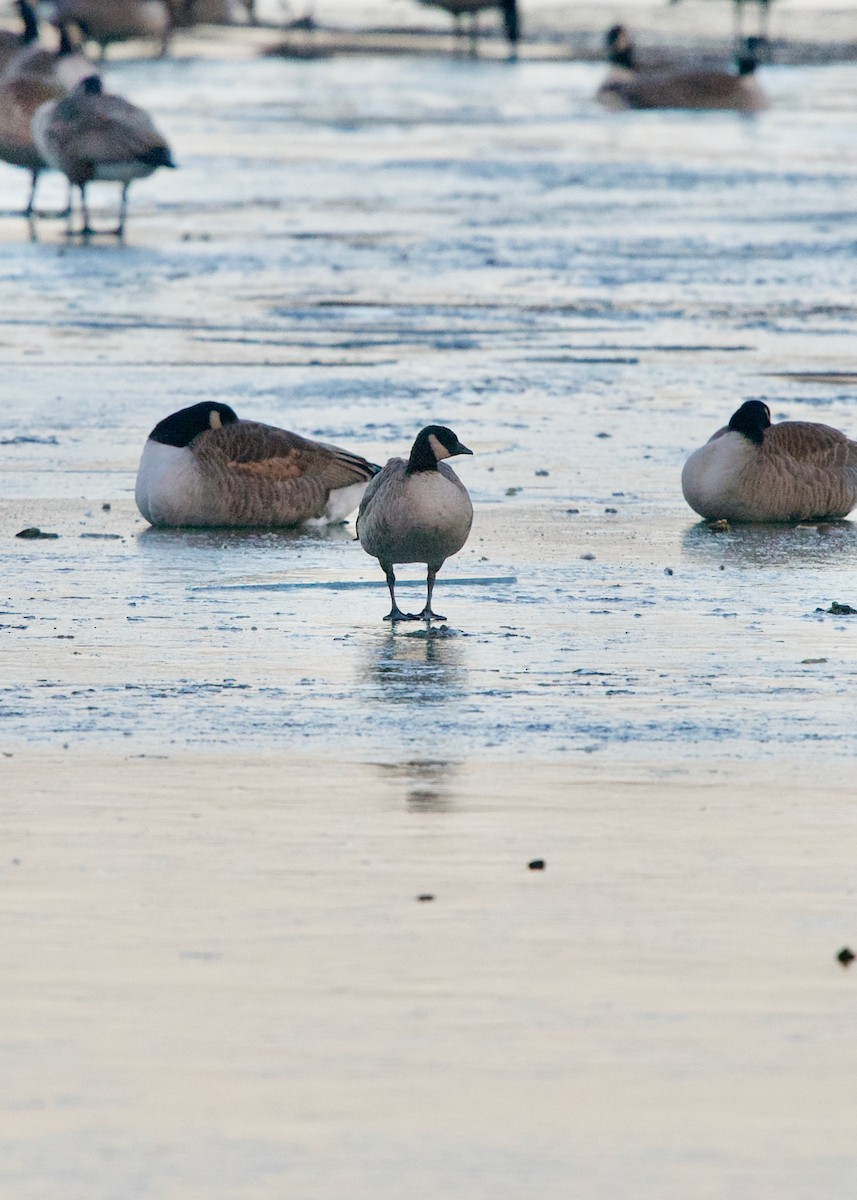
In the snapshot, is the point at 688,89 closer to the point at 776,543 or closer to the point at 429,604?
the point at 776,543

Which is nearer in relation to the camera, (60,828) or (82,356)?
(60,828)

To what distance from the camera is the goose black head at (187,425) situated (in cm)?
1002

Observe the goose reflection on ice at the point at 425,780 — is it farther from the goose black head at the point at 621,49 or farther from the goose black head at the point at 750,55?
the goose black head at the point at 621,49

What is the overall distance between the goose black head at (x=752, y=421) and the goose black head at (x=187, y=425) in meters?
2.00

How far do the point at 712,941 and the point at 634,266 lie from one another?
1385cm

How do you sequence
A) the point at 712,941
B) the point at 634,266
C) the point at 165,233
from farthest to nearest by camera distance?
the point at 165,233
the point at 634,266
the point at 712,941

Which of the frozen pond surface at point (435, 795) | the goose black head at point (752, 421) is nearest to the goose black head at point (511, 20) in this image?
the frozen pond surface at point (435, 795)

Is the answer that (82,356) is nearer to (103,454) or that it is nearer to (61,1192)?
(103,454)

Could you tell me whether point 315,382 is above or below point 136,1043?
below

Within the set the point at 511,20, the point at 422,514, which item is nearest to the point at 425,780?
the point at 422,514

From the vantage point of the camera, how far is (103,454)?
1159cm

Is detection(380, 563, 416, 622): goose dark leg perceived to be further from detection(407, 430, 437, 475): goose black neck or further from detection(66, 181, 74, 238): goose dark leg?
detection(66, 181, 74, 238): goose dark leg

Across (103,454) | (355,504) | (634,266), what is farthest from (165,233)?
(355,504)

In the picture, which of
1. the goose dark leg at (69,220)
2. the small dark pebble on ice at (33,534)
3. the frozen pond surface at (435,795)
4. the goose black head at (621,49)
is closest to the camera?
the frozen pond surface at (435,795)
